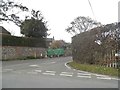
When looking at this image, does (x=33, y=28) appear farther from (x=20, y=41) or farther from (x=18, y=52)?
(x=18, y=52)

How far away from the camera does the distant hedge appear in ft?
147

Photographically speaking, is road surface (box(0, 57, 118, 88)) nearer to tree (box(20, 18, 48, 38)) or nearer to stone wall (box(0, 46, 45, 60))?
stone wall (box(0, 46, 45, 60))

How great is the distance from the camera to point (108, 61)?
17781mm

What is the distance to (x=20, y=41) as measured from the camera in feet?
161

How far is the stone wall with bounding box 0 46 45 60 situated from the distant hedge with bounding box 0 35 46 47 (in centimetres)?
66

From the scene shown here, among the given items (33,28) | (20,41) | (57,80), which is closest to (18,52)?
(20,41)

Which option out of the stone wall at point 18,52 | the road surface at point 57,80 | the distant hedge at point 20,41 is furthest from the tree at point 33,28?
the road surface at point 57,80

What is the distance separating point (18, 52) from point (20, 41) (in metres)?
2.24

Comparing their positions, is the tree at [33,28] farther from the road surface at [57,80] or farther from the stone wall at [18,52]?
the road surface at [57,80]

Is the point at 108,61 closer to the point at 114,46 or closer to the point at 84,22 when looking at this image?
the point at 114,46

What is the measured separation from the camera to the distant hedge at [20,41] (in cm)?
4491

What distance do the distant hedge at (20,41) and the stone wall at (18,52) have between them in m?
0.66

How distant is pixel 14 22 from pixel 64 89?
96.4 feet

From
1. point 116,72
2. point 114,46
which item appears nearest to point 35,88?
point 116,72
